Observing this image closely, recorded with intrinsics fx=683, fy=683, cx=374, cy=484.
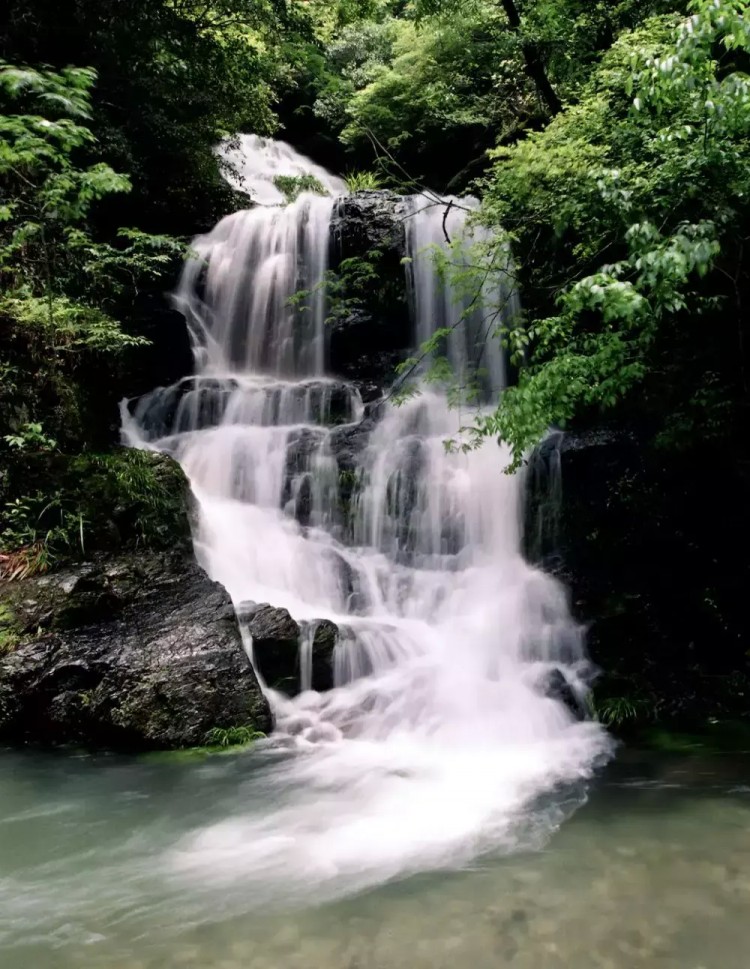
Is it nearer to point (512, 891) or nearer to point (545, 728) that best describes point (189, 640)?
point (545, 728)

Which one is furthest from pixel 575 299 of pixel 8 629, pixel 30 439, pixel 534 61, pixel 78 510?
pixel 534 61

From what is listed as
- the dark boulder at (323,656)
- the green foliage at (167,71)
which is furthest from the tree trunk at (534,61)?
the dark boulder at (323,656)

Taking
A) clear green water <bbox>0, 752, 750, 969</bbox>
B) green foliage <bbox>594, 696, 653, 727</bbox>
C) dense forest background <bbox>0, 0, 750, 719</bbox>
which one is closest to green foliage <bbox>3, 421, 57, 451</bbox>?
dense forest background <bbox>0, 0, 750, 719</bbox>

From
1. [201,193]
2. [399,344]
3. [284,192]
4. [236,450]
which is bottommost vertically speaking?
[236,450]

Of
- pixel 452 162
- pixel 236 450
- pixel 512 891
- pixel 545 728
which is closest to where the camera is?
pixel 512 891

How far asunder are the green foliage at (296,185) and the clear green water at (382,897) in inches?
636

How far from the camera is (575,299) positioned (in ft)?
15.3

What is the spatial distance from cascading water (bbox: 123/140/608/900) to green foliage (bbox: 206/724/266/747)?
0.75ft

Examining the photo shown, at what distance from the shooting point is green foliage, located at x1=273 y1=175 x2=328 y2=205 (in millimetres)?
17594

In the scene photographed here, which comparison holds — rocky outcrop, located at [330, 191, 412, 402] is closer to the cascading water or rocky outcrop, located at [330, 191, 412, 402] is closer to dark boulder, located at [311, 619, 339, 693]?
the cascading water

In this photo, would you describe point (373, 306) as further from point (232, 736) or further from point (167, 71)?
point (232, 736)

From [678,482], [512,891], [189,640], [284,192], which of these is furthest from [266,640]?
[284,192]

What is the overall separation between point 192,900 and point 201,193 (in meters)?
14.1

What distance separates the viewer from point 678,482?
301 inches
